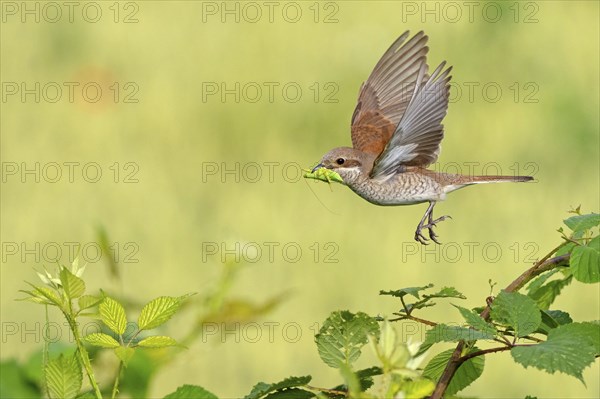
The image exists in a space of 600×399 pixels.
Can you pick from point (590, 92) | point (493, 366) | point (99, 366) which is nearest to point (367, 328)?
point (99, 366)

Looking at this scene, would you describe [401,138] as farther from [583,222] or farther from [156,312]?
[156,312]

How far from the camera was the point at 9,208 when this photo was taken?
6.52 m

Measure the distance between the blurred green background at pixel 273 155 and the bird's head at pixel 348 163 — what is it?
3037 mm

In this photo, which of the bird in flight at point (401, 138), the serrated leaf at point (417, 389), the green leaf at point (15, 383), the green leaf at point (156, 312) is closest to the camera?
the serrated leaf at point (417, 389)

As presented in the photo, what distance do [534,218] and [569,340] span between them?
493 centimetres

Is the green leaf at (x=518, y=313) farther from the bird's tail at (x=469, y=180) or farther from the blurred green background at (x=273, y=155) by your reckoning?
the blurred green background at (x=273, y=155)

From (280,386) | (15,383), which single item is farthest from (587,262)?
(15,383)

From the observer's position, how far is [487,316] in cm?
146

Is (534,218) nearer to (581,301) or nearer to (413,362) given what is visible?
(581,301)

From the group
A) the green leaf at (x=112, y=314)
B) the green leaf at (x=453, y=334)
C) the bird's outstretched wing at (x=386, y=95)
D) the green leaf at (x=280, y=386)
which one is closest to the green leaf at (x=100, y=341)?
the green leaf at (x=112, y=314)

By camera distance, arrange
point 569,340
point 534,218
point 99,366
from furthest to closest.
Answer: point 534,218
point 99,366
point 569,340

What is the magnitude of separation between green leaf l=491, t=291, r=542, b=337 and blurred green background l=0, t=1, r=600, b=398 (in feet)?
11.7

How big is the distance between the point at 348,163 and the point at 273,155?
470 centimetres

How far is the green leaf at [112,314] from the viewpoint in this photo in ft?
4.07
